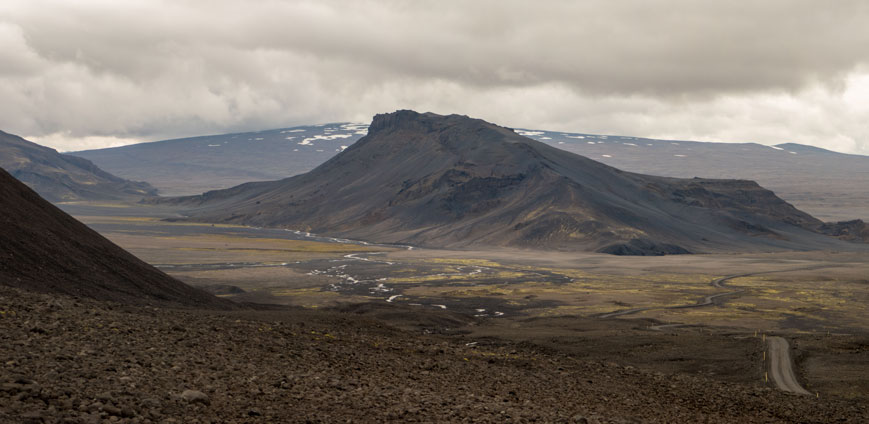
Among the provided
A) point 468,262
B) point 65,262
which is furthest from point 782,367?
point 468,262

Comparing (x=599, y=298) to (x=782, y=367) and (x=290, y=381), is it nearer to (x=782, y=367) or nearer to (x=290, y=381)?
(x=782, y=367)

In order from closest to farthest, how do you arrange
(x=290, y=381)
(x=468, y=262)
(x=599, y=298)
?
(x=290, y=381) → (x=599, y=298) → (x=468, y=262)

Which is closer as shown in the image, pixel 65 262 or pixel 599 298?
pixel 65 262

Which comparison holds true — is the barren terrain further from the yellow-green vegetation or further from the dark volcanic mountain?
the dark volcanic mountain

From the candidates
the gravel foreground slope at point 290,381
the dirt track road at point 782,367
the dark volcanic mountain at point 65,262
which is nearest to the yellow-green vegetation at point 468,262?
the dark volcanic mountain at point 65,262

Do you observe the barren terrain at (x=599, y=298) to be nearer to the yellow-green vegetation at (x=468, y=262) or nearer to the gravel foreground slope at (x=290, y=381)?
the yellow-green vegetation at (x=468, y=262)

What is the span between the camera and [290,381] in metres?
20.6

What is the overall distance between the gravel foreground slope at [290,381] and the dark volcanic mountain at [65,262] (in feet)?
39.7

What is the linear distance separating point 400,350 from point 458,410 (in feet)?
38.1

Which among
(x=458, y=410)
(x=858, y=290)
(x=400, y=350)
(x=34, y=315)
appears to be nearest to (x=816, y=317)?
(x=858, y=290)

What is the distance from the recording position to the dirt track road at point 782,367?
36000mm

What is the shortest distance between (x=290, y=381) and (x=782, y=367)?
106 feet

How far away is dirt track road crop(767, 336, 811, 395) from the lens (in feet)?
118

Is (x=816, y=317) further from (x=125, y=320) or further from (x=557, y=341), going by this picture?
(x=125, y=320)
